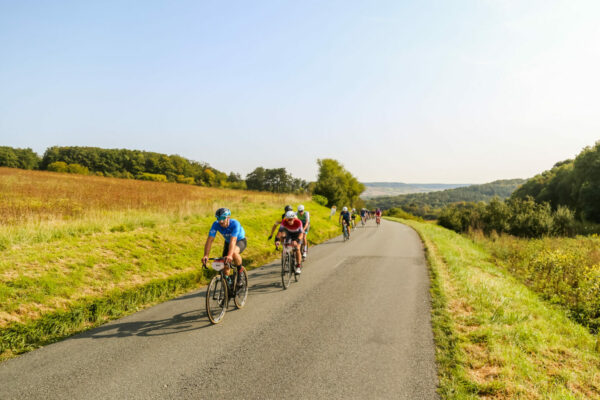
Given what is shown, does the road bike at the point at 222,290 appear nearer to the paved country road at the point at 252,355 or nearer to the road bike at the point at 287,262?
the paved country road at the point at 252,355

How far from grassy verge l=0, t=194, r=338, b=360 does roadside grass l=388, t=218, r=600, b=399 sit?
6699 millimetres

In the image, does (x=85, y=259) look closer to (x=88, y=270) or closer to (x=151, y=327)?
(x=88, y=270)

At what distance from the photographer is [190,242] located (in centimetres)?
1188

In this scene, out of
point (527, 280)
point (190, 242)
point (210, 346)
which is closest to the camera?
point (210, 346)

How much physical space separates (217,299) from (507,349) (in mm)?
5362

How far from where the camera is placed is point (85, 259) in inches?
313

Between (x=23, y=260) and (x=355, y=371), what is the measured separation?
7796mm

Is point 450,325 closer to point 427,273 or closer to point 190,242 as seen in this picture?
point 427,273

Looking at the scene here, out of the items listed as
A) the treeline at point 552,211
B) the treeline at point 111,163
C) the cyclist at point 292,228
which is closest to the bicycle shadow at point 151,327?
the cyclist at point 292,228

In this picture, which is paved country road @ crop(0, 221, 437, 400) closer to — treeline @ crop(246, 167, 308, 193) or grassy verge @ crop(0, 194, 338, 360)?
grassy verge @ crop(0, 194, 338, 360)

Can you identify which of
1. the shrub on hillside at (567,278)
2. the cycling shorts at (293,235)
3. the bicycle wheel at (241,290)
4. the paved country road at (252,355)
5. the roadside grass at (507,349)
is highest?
the cycling shorts at (293,235)

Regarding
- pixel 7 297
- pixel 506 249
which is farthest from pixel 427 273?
pixel 506 249

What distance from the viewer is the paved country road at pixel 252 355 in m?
3.94

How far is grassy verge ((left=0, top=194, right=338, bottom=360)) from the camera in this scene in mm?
5680
